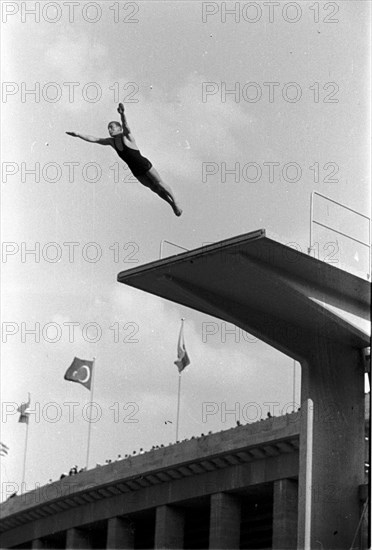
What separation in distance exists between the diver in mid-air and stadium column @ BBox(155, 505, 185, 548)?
770 inches

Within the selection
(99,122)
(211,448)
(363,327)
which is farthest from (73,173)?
(211,448)

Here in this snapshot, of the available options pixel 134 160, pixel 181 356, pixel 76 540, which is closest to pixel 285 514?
pixel 181 356

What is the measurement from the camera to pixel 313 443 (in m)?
25.8

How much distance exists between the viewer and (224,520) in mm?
37375

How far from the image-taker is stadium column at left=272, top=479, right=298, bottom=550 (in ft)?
115

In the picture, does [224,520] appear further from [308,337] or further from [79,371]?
[308,337]

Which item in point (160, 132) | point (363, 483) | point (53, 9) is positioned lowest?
point (363, 483)

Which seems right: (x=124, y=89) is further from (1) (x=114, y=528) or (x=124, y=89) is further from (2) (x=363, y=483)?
(1) (x=114, y=528)

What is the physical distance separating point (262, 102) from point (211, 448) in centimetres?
1645

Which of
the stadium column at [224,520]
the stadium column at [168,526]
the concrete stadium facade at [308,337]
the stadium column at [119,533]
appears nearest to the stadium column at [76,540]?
the stadium column at [119,533]

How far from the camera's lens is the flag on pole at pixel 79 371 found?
30234 millimetres

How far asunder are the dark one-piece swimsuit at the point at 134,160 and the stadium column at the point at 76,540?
81.9ft

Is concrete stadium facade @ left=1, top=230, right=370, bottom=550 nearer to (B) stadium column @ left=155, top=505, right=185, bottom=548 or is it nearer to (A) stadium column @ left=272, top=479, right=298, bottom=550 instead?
(A) stadium column @ left=272, top=479, right=298, bottom=550

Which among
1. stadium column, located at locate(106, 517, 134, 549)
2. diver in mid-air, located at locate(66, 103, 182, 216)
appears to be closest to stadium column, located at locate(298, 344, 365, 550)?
diver in mid-air, located at locate(66, 103, 182, 216)
